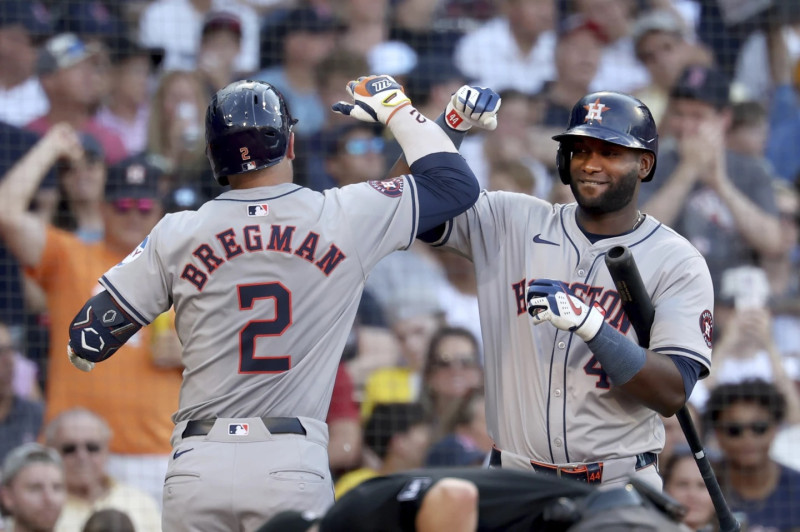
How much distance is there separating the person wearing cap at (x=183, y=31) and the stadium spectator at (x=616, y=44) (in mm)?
2334

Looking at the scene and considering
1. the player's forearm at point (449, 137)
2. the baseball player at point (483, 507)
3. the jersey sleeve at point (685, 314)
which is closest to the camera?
the baseball player at point (483, 507)

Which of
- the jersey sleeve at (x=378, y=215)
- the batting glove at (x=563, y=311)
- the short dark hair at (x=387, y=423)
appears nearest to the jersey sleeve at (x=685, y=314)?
the batting glove at (x=563, y=311)

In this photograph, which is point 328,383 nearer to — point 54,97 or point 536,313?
point 536,313

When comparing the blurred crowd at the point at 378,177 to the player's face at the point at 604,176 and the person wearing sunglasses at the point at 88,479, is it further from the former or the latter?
the player's face at the point at 604,176

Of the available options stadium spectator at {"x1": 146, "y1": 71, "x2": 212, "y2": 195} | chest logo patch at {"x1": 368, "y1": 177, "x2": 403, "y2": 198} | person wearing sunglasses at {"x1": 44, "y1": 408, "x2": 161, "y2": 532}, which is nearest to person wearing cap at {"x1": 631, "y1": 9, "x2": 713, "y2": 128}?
stadium spectator at {"x1": 146, "y1": 71, "x2": 212, "y2": 195}

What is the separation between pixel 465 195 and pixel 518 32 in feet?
16.8

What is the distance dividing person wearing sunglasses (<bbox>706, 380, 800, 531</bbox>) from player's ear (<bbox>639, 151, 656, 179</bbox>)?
318 centimetres

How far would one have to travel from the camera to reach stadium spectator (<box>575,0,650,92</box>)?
347 inches

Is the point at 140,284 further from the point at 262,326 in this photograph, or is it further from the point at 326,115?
the point at 326,115

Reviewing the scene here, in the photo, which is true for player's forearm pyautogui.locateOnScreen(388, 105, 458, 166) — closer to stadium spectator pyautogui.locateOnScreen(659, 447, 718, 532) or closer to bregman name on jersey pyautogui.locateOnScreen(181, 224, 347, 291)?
bregman name on jersey pyautogui.locateOnScreen(181, 224, 347, 291)

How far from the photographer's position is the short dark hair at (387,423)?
6.70 m

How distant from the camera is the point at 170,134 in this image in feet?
25.1

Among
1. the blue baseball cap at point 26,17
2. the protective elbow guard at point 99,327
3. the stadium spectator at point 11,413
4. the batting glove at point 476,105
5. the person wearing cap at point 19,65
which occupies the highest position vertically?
the blue baseball cap at point 26,17

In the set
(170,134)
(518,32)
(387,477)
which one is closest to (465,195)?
(387,477)
